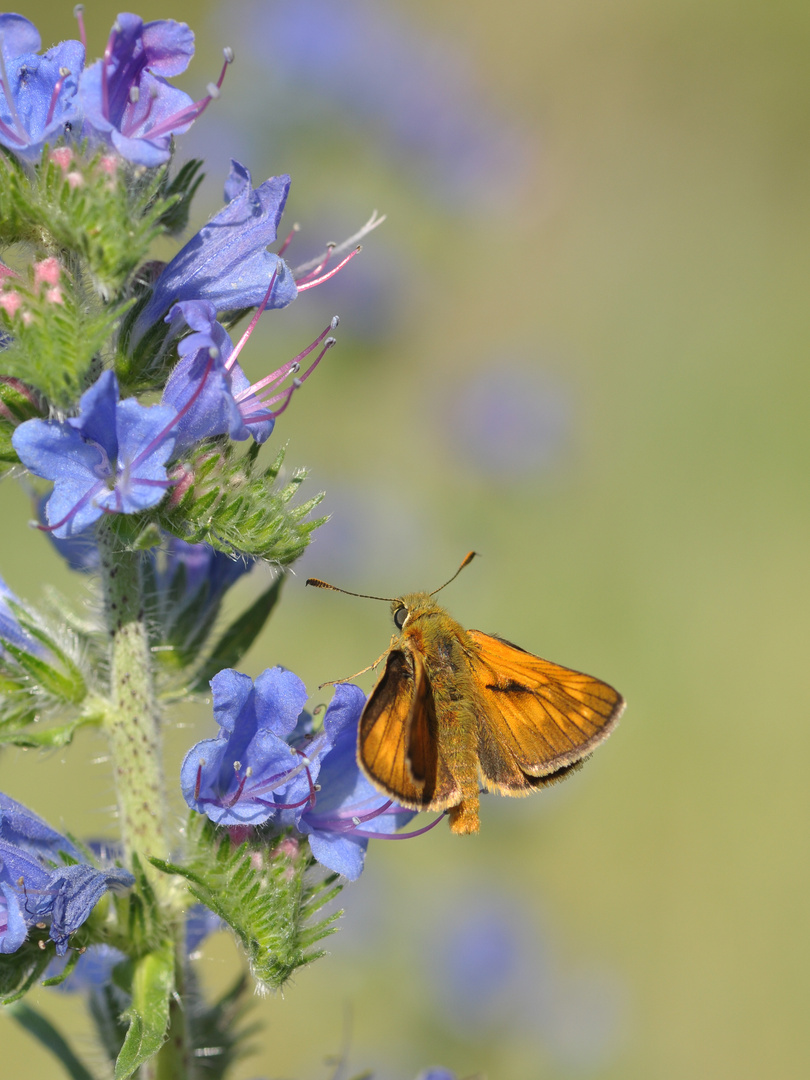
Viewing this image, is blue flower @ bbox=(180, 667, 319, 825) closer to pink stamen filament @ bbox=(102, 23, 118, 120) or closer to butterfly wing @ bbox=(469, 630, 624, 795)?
butterfly wing @ bbox=(469, 630, 624, 795)

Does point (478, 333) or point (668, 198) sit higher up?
point (668, 198)

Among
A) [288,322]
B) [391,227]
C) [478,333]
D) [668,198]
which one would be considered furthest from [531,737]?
[668,198]

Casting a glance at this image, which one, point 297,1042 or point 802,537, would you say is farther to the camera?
point 802,537

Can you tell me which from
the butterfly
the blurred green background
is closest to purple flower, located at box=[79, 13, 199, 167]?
the butterfly

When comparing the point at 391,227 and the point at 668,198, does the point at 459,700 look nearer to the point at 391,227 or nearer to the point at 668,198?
the point at 391,227

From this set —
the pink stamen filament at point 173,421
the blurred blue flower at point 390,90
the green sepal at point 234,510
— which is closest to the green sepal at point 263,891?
the green sepal at point 234,510

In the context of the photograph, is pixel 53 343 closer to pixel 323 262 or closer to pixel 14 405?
pixel 14 405
